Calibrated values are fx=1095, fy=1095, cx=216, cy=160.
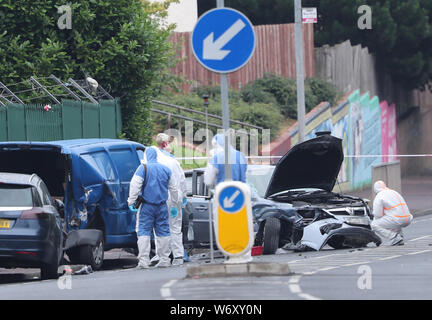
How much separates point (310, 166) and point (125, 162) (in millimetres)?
3176

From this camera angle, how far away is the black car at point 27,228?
12.7 meters

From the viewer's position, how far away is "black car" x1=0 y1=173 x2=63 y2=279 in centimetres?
1274

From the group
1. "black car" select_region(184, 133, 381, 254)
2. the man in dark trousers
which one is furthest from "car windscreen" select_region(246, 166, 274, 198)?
the man in dark trousers

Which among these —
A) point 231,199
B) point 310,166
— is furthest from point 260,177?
point 231,199

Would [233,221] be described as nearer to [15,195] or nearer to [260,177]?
[15,195]

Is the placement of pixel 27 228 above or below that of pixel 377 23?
below

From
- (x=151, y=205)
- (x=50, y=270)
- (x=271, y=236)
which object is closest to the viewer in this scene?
(x=50, y=270)

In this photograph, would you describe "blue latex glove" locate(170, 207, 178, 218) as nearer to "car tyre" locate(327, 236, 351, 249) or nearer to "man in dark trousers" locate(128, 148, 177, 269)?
"man in dark trousers" locate(128, 148, 177, 269)

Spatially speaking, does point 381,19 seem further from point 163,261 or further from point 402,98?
point 163,261

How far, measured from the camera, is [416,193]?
33.4m

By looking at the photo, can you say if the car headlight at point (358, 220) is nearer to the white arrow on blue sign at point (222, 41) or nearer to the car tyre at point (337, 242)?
the car tyre at point (337, 242)

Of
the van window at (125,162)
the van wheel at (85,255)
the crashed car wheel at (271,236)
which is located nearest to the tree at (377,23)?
the crashed car wheel at (271,236)
